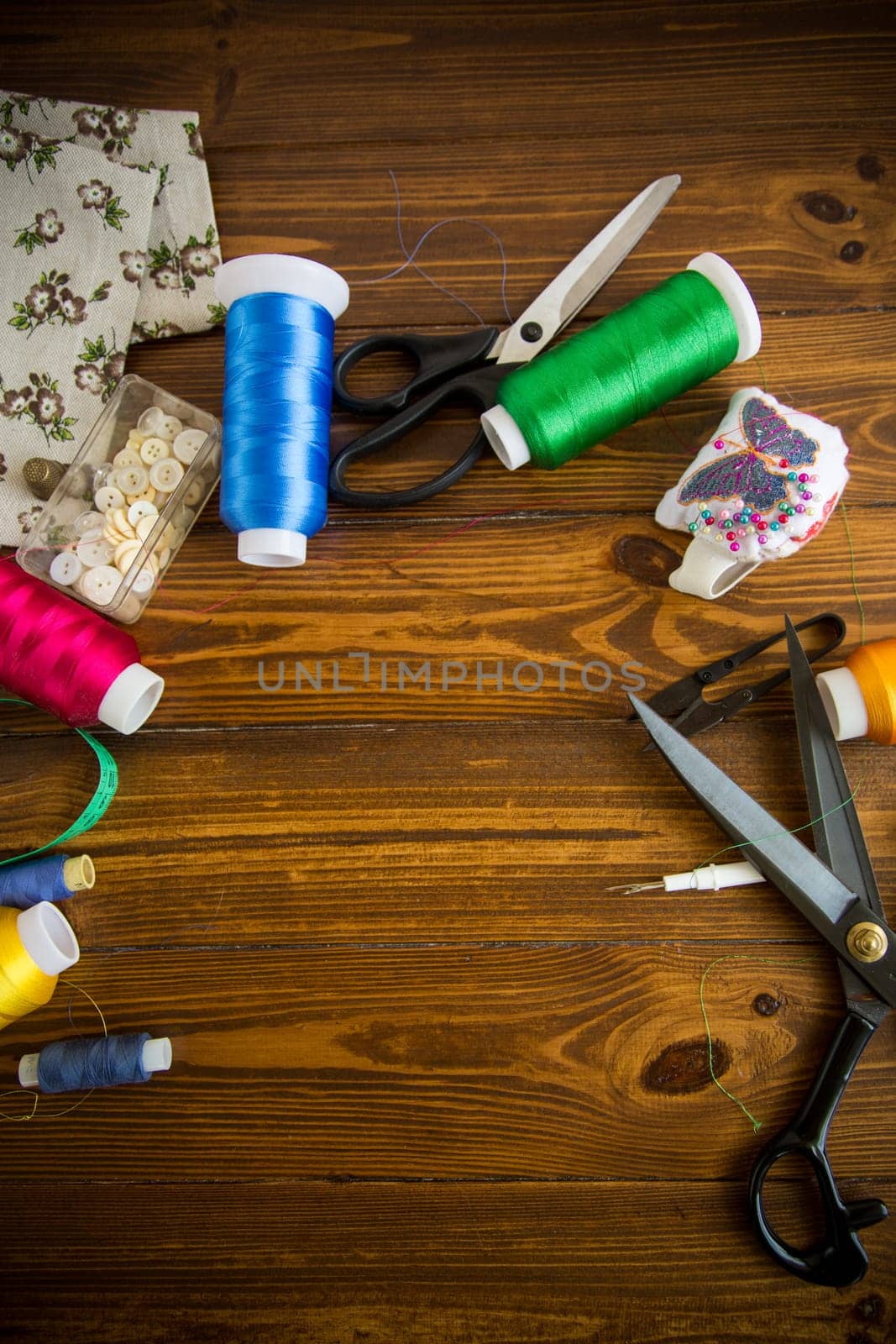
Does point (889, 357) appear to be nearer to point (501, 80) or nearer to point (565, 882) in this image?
point (501, 80)

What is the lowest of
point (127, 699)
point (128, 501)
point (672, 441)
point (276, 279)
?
point (127, 699)

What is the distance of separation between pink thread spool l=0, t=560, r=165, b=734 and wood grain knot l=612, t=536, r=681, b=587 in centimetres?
52

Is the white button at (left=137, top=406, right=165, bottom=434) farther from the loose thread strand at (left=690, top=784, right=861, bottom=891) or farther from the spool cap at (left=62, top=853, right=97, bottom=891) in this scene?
the loose thread strand at (left=690, top=784, right=861, bottom=891)

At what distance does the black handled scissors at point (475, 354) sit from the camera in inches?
35.6

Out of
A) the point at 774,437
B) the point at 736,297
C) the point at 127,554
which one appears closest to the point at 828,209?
the point at 736,297

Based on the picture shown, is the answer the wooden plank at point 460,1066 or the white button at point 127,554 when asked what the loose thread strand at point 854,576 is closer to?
the wooden plank at point 460,1066

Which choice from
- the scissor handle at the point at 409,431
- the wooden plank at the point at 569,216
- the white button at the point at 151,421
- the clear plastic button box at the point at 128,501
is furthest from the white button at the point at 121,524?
the wooden plank at the point at 569,216

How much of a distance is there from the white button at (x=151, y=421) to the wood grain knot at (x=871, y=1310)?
3.80 feet

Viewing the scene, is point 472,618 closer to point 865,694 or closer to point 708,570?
point 708,570

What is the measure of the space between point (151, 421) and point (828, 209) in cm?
80

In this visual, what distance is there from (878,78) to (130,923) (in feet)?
4.17

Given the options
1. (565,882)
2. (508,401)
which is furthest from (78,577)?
(565,882)

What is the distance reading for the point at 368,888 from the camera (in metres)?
0.91

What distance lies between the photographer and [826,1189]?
82cm
